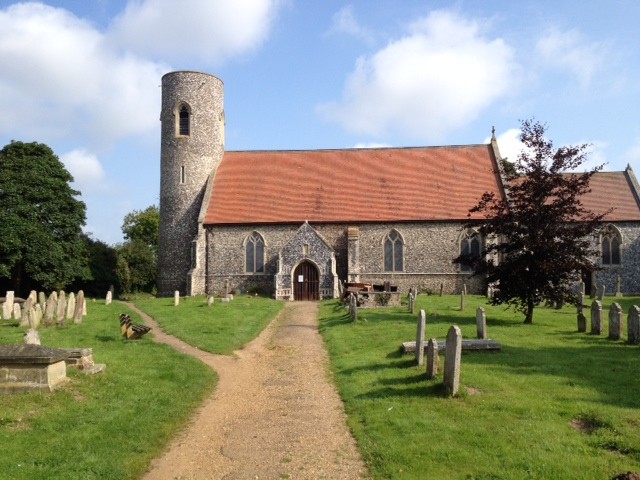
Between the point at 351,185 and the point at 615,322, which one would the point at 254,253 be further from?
the point at 615,322

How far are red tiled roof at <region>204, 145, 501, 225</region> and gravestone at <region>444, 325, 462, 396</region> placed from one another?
24858mm

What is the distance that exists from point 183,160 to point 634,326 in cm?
2921

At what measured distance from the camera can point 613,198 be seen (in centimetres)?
3594

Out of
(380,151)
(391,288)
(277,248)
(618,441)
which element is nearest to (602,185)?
(380,151)

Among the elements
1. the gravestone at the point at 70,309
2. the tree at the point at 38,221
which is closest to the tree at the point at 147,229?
the tree at the point at 38,221

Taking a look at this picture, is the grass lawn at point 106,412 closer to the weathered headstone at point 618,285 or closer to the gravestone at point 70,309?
the gravestone at point 70,309

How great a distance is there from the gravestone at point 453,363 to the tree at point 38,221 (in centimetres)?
3059

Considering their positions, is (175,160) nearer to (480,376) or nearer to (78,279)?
(78,279)

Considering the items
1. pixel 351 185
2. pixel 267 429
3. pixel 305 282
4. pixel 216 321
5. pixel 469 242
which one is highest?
pixel 351 185

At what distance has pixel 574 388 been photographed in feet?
32.0

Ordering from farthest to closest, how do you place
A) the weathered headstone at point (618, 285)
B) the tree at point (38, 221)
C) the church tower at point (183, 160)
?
1. the church tower at point (183, 160)
2. the tree at point (38, 221)
3. the weathered headstone at point (618, 285)

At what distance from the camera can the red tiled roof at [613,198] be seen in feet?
114

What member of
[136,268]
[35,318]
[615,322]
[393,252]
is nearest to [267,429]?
[615,322]

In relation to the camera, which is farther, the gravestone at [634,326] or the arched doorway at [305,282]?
the arched doorway at [305,282]
